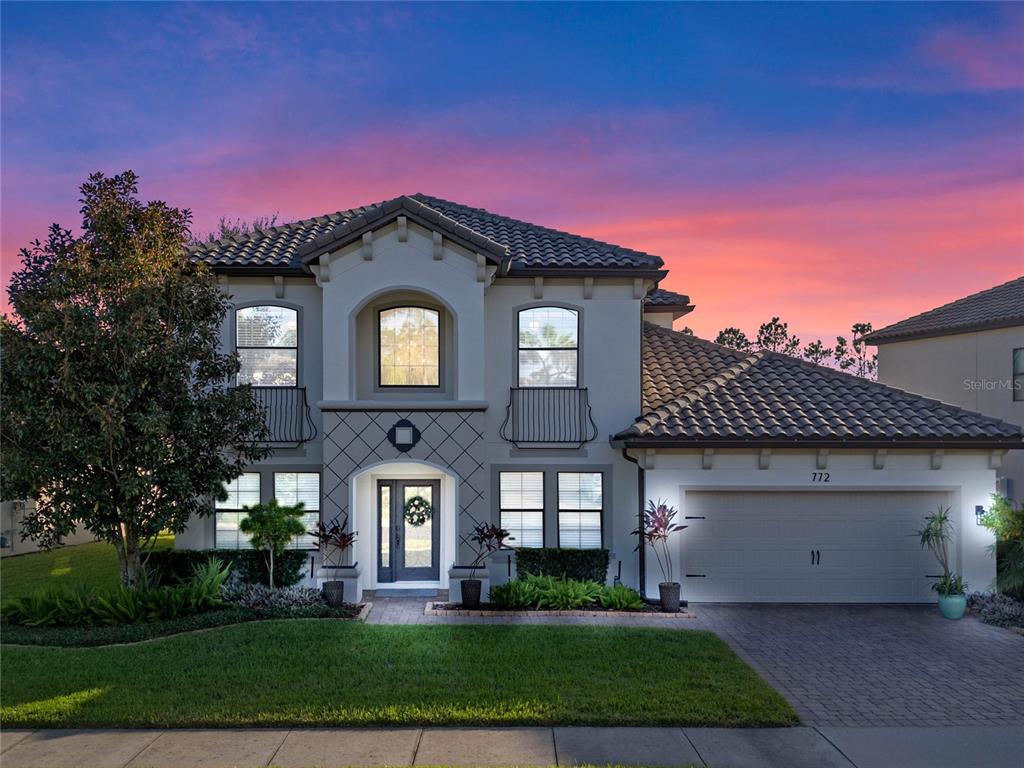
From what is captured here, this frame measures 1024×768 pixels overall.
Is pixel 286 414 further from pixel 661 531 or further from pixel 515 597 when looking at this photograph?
pixel 661 531

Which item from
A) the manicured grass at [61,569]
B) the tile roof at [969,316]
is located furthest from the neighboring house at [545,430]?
the tile roof at [969,316]

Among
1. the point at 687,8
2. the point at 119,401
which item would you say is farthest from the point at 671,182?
the point at 119,401

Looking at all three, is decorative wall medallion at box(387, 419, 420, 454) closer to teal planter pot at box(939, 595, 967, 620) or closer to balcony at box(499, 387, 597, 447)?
balcony at box(499, 387, 597, 447)

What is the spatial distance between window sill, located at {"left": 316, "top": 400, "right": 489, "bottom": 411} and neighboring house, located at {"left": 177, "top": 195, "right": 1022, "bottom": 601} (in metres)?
0.05

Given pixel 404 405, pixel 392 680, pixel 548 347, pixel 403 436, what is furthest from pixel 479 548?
pixel 392 680

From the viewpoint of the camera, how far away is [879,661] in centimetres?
1047

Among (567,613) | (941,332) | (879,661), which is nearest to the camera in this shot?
(879,661)

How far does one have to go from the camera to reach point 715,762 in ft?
23.1

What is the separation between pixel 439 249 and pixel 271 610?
7.63m

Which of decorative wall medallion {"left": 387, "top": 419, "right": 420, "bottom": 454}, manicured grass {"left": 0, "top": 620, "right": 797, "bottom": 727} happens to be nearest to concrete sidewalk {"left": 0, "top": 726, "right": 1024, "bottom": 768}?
manicured grass {"left": 0, "top": 620, "right": 797, "bottom": 727}

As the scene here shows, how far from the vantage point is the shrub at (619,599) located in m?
13.3

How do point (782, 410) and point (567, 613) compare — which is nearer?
point (567, 613)

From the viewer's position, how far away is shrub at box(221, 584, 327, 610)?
1275 centimetres

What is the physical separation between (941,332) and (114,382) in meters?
23.5
